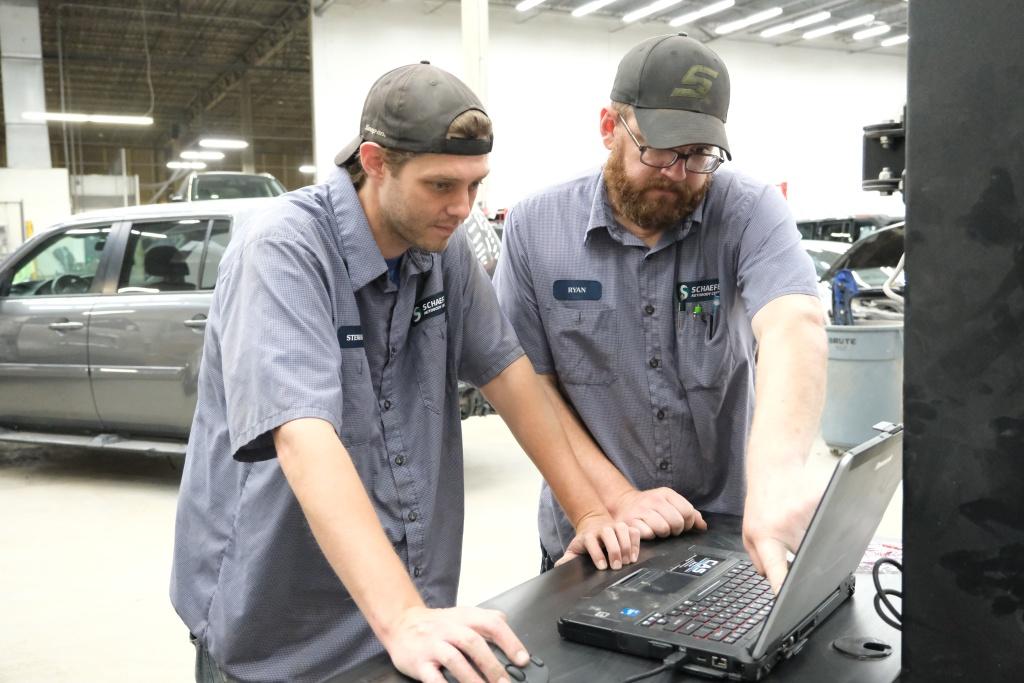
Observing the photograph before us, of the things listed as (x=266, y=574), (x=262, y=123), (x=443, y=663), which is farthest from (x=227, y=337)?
(x=262, y=123)

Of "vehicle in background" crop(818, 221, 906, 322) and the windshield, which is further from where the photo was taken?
the windshield

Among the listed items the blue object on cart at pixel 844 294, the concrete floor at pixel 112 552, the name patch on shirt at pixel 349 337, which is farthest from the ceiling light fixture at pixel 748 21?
the name patch on shirt at pixel 349 337

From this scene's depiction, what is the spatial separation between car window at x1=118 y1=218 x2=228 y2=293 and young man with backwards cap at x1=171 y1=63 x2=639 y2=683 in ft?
11.9

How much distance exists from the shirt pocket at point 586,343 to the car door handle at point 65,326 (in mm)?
4080

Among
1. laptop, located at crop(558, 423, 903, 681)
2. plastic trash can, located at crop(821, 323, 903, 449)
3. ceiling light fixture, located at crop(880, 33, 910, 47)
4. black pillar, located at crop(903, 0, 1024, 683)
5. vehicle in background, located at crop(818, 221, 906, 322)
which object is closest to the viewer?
black pillar, located at crop(903, 0, 1024, 683)

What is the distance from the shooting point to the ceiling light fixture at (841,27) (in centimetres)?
1419

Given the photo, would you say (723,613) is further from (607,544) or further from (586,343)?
(586,343)

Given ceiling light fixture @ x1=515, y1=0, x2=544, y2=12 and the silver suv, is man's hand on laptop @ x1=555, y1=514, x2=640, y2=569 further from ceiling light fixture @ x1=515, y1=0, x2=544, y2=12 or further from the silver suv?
ceiling light fixture @ x1=515, y1=0, x2=544, y2=12

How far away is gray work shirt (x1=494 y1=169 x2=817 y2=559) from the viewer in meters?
1.65

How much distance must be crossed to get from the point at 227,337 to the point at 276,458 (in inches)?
6.6

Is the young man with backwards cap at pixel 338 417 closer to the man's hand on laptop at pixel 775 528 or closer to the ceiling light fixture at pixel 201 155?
the man's hand on laptop at pixel 775 528

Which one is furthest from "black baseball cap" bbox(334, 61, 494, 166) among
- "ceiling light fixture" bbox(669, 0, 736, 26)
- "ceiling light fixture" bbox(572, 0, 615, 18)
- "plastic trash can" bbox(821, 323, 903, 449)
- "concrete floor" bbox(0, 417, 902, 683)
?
"ceiling light fixture" bbox(669, 0, 736, 26)

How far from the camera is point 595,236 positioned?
1694 millimetres

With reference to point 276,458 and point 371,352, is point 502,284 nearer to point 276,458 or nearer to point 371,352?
point 371,352
